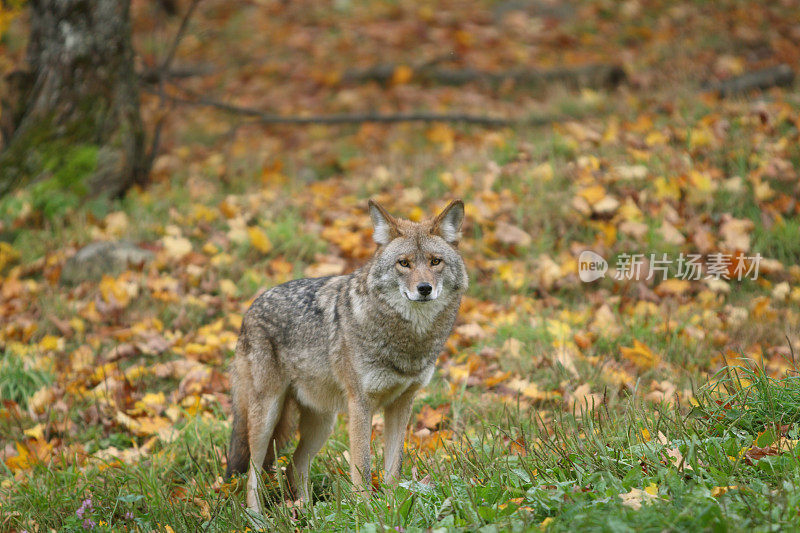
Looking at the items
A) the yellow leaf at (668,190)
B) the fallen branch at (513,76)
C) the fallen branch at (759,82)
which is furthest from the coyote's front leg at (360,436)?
the fallen branch at (513,76)

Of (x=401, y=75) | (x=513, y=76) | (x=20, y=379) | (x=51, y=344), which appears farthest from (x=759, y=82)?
(x=20, y=379)

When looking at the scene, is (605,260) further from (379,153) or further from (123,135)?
(123,135)

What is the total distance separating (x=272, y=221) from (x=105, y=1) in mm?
4110

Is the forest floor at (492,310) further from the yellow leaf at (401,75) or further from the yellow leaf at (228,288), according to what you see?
the yellow leaf at (401,75)

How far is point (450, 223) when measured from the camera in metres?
4.52

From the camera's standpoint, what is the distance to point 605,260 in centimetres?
764

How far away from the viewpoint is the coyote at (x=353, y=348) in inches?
170

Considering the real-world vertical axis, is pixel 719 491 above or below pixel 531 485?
above

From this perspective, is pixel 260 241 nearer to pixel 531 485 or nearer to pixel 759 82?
pixel 531 485

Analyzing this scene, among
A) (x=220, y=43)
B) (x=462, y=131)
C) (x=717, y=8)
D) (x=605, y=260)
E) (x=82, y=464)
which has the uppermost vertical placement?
(x=717, y=8)

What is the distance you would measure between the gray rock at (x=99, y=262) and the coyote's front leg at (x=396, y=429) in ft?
14.5

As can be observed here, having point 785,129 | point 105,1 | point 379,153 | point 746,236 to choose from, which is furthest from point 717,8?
point 105,1

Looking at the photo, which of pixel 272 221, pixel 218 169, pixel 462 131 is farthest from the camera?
pixel 462 131

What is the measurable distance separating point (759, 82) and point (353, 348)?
9.48 m
